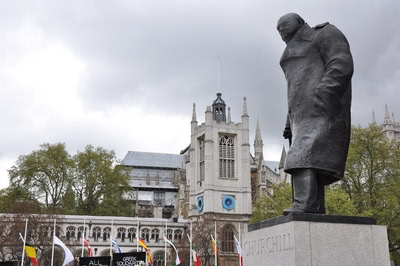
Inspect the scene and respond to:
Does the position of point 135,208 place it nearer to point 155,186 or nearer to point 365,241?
point 155,186

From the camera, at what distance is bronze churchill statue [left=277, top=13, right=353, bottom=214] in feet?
22.1

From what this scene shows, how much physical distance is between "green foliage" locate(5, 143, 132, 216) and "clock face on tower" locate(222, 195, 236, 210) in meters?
12.8

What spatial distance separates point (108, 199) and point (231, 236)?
1607 centimetres

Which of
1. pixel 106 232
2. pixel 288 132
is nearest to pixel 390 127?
pixel 106 232

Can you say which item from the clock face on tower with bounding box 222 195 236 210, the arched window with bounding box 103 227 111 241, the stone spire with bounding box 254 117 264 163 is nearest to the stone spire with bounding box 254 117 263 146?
the stone spire with bounding box 254 117 264 163

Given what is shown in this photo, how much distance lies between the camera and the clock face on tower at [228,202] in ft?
198

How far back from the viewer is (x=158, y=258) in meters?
57.2

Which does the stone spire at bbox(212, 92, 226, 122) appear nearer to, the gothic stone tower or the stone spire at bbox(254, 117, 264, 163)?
the gothic stone tower

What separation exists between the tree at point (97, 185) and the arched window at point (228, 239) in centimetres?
1355

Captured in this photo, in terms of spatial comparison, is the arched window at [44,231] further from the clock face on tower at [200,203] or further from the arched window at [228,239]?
the arched window at [228,239]

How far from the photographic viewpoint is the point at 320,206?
22.5ft

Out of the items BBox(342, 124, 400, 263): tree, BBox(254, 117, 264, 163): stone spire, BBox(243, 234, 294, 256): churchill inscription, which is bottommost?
BBox(243, 234, 294, 256): churchill inscription

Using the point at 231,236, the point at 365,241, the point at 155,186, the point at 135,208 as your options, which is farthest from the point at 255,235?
the point at 155,186

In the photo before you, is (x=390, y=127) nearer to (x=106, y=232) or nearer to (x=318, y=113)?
(x=106, y=232)
